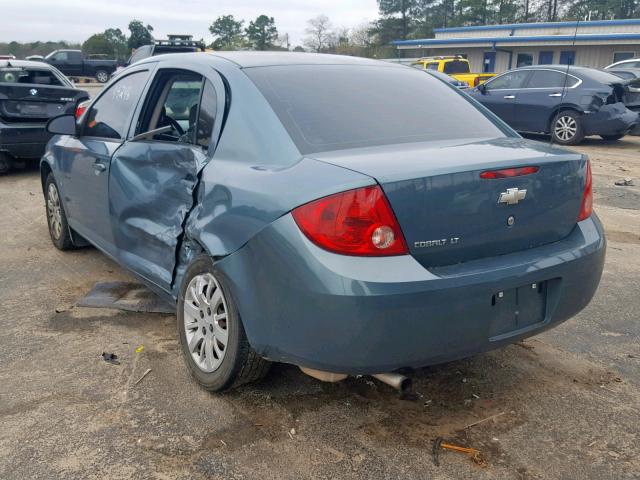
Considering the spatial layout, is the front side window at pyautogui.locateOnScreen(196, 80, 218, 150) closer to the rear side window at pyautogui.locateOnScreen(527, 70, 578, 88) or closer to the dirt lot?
the dirt lot

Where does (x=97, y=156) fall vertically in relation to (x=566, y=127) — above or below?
above

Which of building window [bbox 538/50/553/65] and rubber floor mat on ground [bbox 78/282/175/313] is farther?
building window [bbox 538/50/553/65]

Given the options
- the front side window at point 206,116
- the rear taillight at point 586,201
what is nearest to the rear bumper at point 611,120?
the rear taillight at point 586,201

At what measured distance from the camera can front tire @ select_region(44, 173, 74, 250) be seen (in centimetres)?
538

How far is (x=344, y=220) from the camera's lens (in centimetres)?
244

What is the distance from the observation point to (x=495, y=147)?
2.99 meters

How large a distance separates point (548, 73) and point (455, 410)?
11288mm

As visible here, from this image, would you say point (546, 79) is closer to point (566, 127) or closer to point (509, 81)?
point (509, 81)

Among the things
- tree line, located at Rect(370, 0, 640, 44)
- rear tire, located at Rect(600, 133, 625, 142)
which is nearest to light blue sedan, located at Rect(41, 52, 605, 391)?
rear tire, located at Rect(600, 133, 625, 142)

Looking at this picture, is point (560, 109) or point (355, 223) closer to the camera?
point (355, 223)

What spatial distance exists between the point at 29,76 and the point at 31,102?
92 cm

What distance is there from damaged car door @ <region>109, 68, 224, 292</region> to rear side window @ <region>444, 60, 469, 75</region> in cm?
2227

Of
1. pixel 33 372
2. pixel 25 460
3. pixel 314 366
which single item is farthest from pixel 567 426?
pixel 33 372

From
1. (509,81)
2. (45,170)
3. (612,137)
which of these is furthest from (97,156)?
(612,137)
